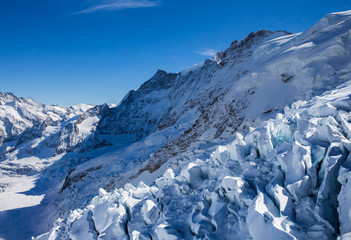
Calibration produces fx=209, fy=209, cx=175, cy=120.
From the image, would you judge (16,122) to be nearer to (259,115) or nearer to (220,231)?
(259,115)

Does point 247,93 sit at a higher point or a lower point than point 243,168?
higher

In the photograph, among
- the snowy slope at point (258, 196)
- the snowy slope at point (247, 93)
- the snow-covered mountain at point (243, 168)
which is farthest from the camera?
the snowy slope at point (247, 93)

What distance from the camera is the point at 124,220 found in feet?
29.2

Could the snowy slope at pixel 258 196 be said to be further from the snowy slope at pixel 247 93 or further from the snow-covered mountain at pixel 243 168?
the snowy slope at pixel 247 93

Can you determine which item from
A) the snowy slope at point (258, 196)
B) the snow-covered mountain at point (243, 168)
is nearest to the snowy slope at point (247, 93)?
the snow-covered mountain at point (243, 168)

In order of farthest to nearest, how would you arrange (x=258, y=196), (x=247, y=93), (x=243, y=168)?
1. (x=247, y=93)
2. (x=243, y=168)
3. (x=258, y=196)

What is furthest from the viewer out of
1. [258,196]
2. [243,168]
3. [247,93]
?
[247,93]

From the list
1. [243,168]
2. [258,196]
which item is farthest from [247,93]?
[258,196]

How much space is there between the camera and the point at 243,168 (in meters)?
8.65

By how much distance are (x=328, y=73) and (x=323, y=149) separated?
21483 mm

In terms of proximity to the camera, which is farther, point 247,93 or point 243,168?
point 247,93

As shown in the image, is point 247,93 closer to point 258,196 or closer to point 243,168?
point 243,168

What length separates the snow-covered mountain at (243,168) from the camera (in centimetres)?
574

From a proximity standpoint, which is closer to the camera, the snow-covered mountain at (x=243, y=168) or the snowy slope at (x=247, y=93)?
the snow-covered mountain at (x=243, y=168)
